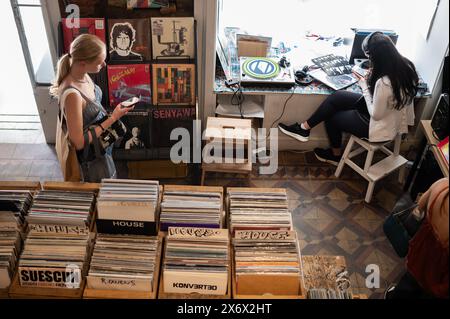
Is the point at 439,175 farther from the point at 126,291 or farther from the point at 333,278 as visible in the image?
the point at 126,291

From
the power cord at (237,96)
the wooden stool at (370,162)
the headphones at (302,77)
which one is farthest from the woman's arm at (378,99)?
the power cord at (237,96)

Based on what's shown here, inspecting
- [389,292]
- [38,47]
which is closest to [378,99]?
[389,292]

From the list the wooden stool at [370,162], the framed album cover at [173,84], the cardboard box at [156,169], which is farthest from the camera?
the cardboard box at [156,169]

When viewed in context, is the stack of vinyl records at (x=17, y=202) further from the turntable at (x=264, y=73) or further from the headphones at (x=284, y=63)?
the headphones at (x=284, y=63)

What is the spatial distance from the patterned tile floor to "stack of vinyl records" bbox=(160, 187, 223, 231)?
1363 millimetres

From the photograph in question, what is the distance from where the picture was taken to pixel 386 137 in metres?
4.12

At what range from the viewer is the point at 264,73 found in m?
4.53

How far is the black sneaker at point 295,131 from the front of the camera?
4621 millimetres

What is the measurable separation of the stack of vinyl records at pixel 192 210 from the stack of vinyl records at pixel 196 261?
86 millimetres

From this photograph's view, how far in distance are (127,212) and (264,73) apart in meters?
2.30

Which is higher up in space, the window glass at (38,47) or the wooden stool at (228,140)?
the window glass at (38,47)

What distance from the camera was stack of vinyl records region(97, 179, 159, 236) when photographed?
268 cm

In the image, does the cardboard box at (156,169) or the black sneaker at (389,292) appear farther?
the cardboard box at (156,169)

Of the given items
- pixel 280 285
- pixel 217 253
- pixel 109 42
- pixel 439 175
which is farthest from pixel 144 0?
pixel 439 175
